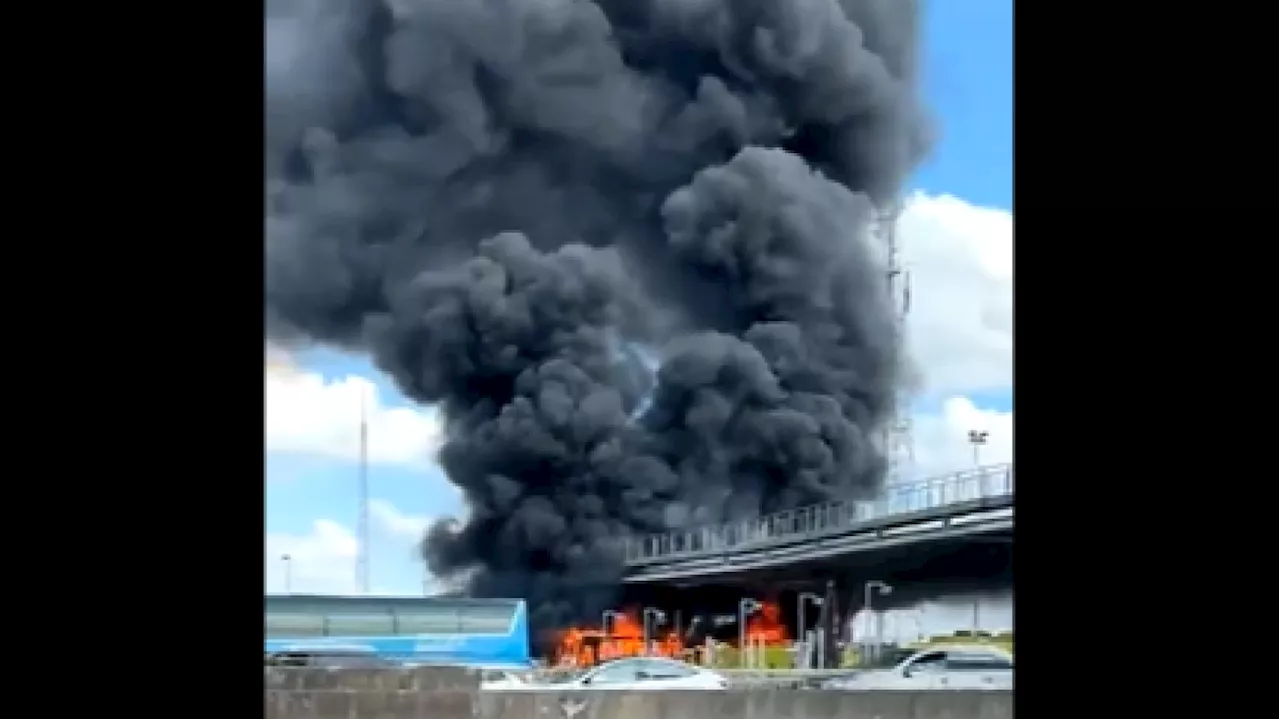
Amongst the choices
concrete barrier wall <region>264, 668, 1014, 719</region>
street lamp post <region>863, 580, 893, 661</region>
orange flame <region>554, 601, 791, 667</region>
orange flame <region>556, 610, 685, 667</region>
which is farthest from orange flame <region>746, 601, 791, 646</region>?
concrete barrier wall <region>264, 668, 1014, 719</region>

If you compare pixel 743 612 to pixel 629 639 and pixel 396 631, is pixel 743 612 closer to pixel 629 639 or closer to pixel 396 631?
pixel 629 639

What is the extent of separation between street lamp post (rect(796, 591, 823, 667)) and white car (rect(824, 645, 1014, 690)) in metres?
4.81

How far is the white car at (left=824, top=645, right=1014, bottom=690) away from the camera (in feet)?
29.3

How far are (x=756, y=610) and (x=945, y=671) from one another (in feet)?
19.2

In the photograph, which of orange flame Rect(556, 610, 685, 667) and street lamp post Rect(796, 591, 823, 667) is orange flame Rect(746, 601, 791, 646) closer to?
street lamp post Rect(796, 591, 823, 667)

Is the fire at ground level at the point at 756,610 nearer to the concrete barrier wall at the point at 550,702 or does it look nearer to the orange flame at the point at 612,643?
the orange flame at the point at 612,643

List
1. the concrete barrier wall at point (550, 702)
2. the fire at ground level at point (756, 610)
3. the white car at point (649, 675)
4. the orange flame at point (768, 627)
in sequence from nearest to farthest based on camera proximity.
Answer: the concrete barrier wall at point (550, 702) < the white car at point (649, 675) < the fire at ground level at point (756, 610) < the orange flame at point (768, 627)

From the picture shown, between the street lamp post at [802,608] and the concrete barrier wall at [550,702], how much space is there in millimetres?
7246

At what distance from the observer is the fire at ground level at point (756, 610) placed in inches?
547

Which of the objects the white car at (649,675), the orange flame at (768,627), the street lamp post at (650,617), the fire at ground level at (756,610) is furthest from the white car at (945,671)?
the street lamp post at (650,617)

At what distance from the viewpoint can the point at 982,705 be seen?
721 centimetres
